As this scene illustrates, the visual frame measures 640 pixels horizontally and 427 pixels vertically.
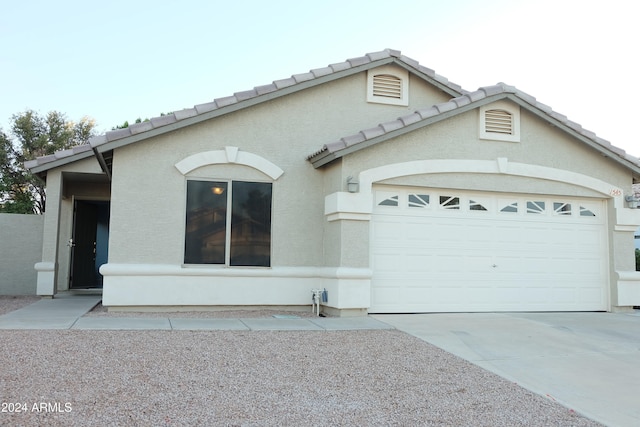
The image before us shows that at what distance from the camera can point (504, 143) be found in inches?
444

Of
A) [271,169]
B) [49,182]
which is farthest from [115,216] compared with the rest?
[49,182]

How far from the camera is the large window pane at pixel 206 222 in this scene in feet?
35.0

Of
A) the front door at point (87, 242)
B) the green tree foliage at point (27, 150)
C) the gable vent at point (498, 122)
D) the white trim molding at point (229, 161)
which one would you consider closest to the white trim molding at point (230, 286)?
the white trim molding at point (229, 161)

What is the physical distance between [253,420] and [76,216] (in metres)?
12.5

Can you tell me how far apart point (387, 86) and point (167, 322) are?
682 centimetres

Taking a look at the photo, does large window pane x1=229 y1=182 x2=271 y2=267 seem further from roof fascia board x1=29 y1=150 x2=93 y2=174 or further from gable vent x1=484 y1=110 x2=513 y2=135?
gable vent x1=484 y1=110 x2=513 y2=135

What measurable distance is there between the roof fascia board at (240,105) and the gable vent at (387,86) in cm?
36

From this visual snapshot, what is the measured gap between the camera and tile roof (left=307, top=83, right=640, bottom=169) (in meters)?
10.2

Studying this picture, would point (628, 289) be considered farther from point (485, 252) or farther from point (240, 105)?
point (240, 105)

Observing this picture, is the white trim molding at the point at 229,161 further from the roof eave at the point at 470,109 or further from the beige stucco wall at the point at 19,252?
the beige stucco wall at the point at 19,252

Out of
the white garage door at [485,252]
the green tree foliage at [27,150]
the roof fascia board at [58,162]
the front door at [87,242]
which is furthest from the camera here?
the green tree foliage at [27,150]

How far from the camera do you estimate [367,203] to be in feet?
33.8

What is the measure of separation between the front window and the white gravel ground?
2.85 m

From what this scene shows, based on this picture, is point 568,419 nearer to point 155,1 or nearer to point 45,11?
point 155,1
